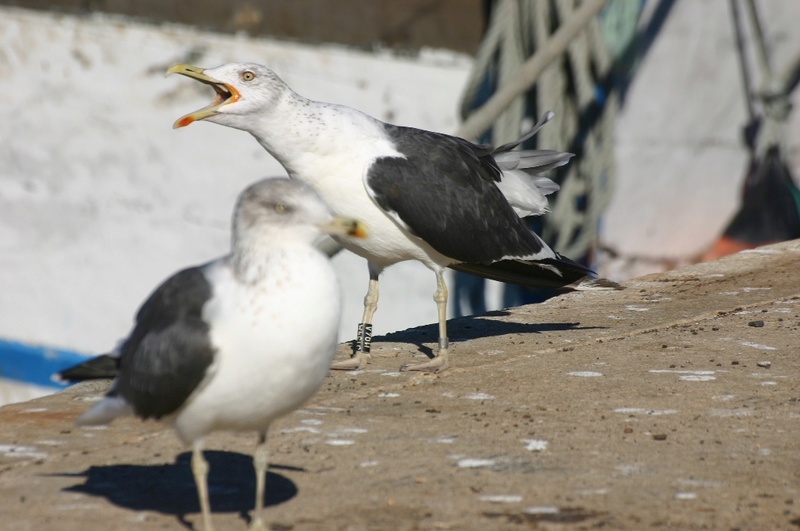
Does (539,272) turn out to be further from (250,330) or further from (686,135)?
(686,135)

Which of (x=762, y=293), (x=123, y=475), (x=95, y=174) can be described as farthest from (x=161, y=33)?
(x=123, y=475)

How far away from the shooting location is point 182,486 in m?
3.43

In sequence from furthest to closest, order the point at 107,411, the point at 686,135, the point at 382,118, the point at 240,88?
1. the point at 686,135
2. the point at 382,118
3. the point at 240,88
4. the point at 107,411

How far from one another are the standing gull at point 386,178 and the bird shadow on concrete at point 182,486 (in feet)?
4.30

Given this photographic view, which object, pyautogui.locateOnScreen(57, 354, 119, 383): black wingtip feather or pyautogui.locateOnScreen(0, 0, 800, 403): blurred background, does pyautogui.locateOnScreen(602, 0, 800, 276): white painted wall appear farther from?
pyautogui.locateOnScreen(57, 354, 119, 383): black wingtip feather

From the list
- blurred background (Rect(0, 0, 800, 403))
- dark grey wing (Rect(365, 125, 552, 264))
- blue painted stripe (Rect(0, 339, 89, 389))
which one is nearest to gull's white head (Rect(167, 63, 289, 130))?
dark grey wing (Rect(365, 125, 552, 264))

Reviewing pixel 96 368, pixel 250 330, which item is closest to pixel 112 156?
pixel 96 368

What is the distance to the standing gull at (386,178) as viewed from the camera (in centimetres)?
474

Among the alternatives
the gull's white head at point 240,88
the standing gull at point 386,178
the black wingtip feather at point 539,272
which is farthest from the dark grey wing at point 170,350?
the black wingtip feather at point 539,272

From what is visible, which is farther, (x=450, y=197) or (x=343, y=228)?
(x=450, y=197)

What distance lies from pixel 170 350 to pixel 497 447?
117cm

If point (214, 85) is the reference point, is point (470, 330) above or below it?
below

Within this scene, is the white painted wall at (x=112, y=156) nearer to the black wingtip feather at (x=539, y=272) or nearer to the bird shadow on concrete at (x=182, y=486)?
the black wingtip feather at (x=539, y=272)

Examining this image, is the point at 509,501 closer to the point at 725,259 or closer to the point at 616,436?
the point at 616,436
